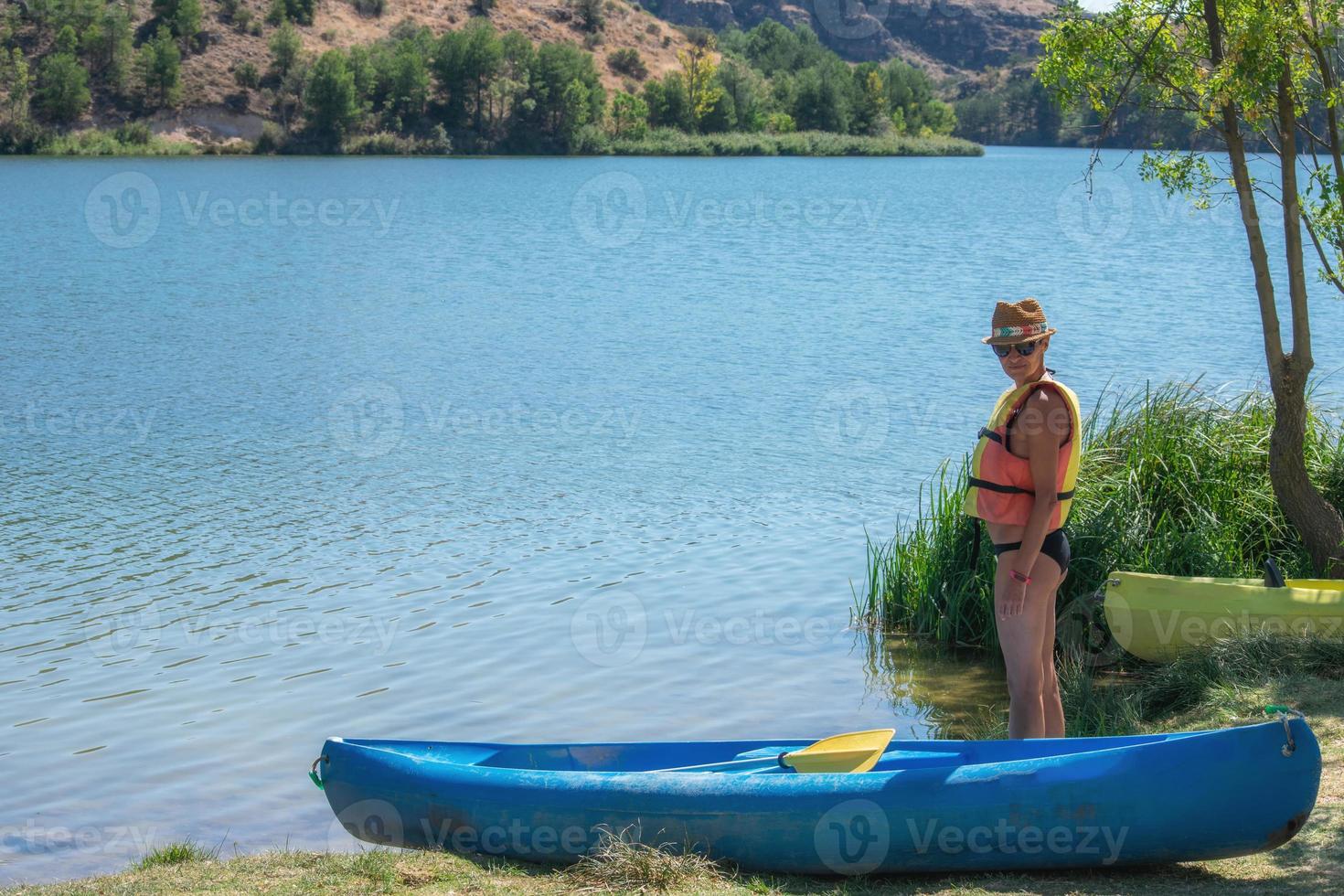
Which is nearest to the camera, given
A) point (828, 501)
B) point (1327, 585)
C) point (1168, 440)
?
point (1327, 585)

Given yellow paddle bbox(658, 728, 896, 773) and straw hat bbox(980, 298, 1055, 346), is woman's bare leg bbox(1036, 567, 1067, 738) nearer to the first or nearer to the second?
yellow paddle bbox(658, 728, 896, 773)

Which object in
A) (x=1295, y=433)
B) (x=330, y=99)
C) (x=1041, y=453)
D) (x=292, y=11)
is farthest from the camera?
(x=292, y=11)

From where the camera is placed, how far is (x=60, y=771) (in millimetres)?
6586

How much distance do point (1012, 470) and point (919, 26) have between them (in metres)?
204

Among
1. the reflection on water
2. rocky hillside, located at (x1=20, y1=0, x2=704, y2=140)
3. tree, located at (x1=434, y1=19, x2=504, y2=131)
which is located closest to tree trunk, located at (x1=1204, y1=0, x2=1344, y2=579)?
the reflection on water

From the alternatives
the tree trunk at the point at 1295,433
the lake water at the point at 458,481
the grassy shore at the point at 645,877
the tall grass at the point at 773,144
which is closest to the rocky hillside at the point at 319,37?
the tall grass at the point at 773,144

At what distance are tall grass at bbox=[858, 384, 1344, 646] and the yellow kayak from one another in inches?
21.6

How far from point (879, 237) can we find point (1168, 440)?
1074 inches

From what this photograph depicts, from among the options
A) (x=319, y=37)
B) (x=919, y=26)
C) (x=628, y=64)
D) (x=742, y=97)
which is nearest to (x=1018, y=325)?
(x=319, y=37)

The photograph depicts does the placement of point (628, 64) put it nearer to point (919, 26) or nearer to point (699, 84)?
point (699, 84)

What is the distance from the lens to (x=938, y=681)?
26.5 ft

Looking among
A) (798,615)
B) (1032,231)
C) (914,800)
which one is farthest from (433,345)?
(1032,231)

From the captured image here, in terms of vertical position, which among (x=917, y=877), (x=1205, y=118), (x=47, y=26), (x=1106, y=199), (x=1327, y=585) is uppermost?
(x=47, y=26)

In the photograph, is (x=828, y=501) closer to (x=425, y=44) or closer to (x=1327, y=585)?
(x=1327, y=585)
